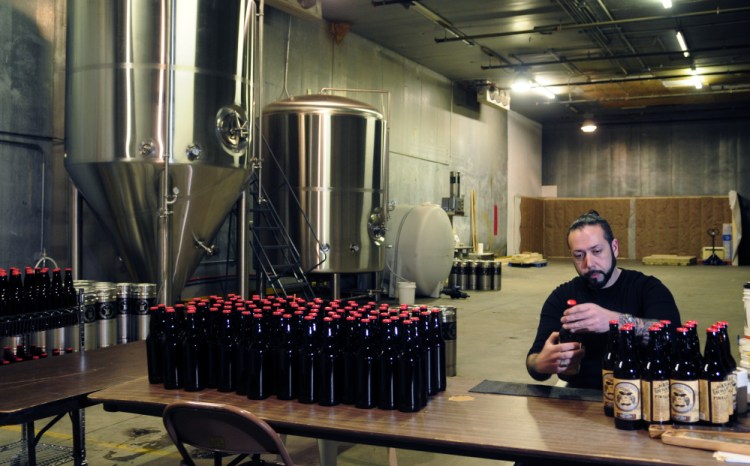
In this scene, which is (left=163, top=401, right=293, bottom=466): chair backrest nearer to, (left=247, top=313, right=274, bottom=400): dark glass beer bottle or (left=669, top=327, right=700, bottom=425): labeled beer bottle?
(left=247, top=313, right=274, bottom=400): dark glass beer bottle

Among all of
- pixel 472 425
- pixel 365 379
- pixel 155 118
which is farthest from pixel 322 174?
pixel 472 425

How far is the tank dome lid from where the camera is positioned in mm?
10336

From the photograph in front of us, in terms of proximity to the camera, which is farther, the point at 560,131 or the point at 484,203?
the point at 560,131

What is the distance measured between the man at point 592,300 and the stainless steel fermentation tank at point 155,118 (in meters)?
4.41

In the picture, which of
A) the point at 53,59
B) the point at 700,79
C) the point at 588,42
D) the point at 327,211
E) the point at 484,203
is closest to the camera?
the point at 53,59

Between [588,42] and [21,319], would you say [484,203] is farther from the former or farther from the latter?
[21,319]

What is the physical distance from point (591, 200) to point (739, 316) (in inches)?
606

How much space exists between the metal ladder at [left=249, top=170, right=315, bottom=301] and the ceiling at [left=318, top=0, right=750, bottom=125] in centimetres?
368

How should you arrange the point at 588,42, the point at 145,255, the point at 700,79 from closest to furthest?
the point at 145,255 → the point at 588,42 → the point at 700,79

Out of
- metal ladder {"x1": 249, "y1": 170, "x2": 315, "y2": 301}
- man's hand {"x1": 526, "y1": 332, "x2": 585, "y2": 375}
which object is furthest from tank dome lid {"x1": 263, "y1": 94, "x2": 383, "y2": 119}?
man's hand {"x1": 526, "y1": 332, "x2": 585, "y2": 375}

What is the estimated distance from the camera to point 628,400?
2.33m

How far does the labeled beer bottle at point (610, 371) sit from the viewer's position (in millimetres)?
2508

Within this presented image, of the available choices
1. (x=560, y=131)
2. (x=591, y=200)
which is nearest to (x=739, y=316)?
(x=591, y=200)

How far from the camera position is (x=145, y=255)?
23.1 feet
